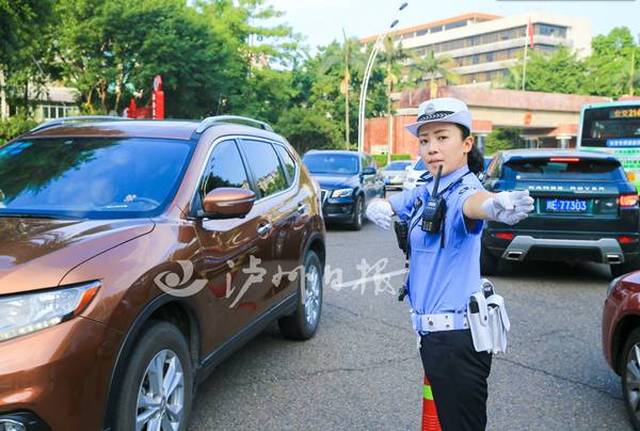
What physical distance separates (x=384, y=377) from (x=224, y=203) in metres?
1.87

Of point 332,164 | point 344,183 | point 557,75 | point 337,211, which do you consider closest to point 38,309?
point 337,211

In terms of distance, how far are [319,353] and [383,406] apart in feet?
3.64

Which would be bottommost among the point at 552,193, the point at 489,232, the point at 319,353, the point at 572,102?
the point at 319,353

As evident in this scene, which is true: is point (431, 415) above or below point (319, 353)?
above

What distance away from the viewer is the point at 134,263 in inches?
109

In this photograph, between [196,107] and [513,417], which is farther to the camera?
[196,107]

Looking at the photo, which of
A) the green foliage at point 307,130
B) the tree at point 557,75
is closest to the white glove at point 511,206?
the green foliage at point 307,130

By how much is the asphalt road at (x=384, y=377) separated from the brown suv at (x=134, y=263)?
1.37 feet

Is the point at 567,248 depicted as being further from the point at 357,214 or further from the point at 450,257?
the point at 357,214

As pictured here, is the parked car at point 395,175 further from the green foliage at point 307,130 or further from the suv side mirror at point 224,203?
the suv side mirror at point 224,203

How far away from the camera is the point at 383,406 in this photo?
3934 mm

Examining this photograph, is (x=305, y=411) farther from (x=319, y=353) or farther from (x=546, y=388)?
(x=546, y=388)

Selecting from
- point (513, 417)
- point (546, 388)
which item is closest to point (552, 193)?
point (546, 388)

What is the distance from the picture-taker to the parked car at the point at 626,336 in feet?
11.9
